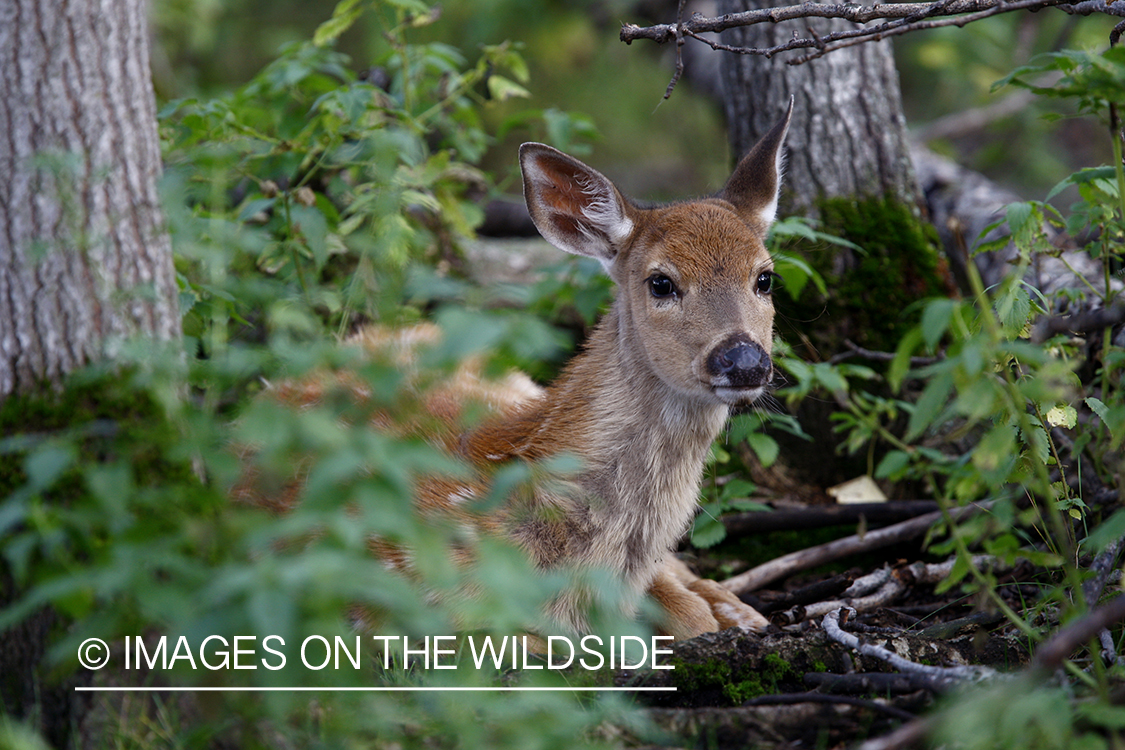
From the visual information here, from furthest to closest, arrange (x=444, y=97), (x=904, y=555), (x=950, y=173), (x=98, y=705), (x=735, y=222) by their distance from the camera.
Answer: (x=950, y=173), (x=444, y=97), (x=904, y=555), (x=735, y=222), (x=98, y=705)

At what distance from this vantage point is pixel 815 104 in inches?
210

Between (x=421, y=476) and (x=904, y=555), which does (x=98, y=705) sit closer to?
(x=421, y=476)

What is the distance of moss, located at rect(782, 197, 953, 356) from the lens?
5.23m

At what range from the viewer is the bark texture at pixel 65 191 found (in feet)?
9.23

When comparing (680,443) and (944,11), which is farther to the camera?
(680,443)

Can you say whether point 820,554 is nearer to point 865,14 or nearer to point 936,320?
point 865,14

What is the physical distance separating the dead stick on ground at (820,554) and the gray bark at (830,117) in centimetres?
178

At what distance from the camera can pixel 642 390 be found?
4098 millimetres

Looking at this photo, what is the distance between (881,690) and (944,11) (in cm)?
227

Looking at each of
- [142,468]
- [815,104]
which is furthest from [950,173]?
[142,468]

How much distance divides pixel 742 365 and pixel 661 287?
613 mm

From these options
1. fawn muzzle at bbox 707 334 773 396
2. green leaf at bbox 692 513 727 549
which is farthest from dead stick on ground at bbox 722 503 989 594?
fawn muzzle at bbox 707 334 773 396

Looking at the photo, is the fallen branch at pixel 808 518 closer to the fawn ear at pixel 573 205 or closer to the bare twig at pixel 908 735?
the fawn ear at pixel 573 205

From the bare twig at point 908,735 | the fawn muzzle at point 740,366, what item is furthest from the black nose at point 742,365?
the bare twig at point 908,735
